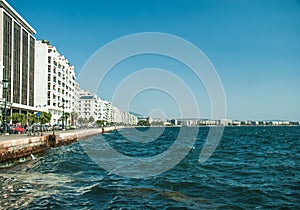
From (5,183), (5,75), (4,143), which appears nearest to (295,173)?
(5,183)

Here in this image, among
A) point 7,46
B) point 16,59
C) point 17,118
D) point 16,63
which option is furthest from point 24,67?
point 17,118

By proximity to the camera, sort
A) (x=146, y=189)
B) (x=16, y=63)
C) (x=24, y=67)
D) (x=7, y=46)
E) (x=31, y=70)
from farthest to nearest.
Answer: (x=31, y=70), (x=24, y=67), (x=16, y=63), (x=7, y=46), (x=146, y=189)

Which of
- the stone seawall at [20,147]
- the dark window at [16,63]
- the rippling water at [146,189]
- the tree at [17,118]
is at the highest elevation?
the dark window at [16,63]

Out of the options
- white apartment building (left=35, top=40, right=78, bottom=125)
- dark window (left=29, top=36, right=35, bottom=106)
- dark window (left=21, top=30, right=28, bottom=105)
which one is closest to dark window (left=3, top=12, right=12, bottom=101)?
dark window (left=21, top=30, right=28, bottom=105)

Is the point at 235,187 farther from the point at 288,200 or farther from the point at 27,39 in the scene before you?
the point at 27,39

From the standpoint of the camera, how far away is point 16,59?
2436 inches

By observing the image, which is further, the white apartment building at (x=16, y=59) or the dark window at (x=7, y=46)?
the dark window at (x=7, y=46)

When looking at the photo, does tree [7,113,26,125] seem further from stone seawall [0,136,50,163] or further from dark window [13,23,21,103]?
stone seawall [0,136,50,163]

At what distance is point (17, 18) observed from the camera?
62625mm

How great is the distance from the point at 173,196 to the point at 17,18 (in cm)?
5900

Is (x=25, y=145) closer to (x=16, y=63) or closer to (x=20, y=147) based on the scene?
(x=20, y=147)

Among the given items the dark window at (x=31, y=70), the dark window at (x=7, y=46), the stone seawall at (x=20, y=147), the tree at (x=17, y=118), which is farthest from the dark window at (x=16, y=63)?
the stone seawall at (x=20, y=147)

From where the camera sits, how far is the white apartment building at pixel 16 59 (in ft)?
182

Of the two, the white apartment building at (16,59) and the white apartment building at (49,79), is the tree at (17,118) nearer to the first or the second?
the white apartment building at (16,59)
